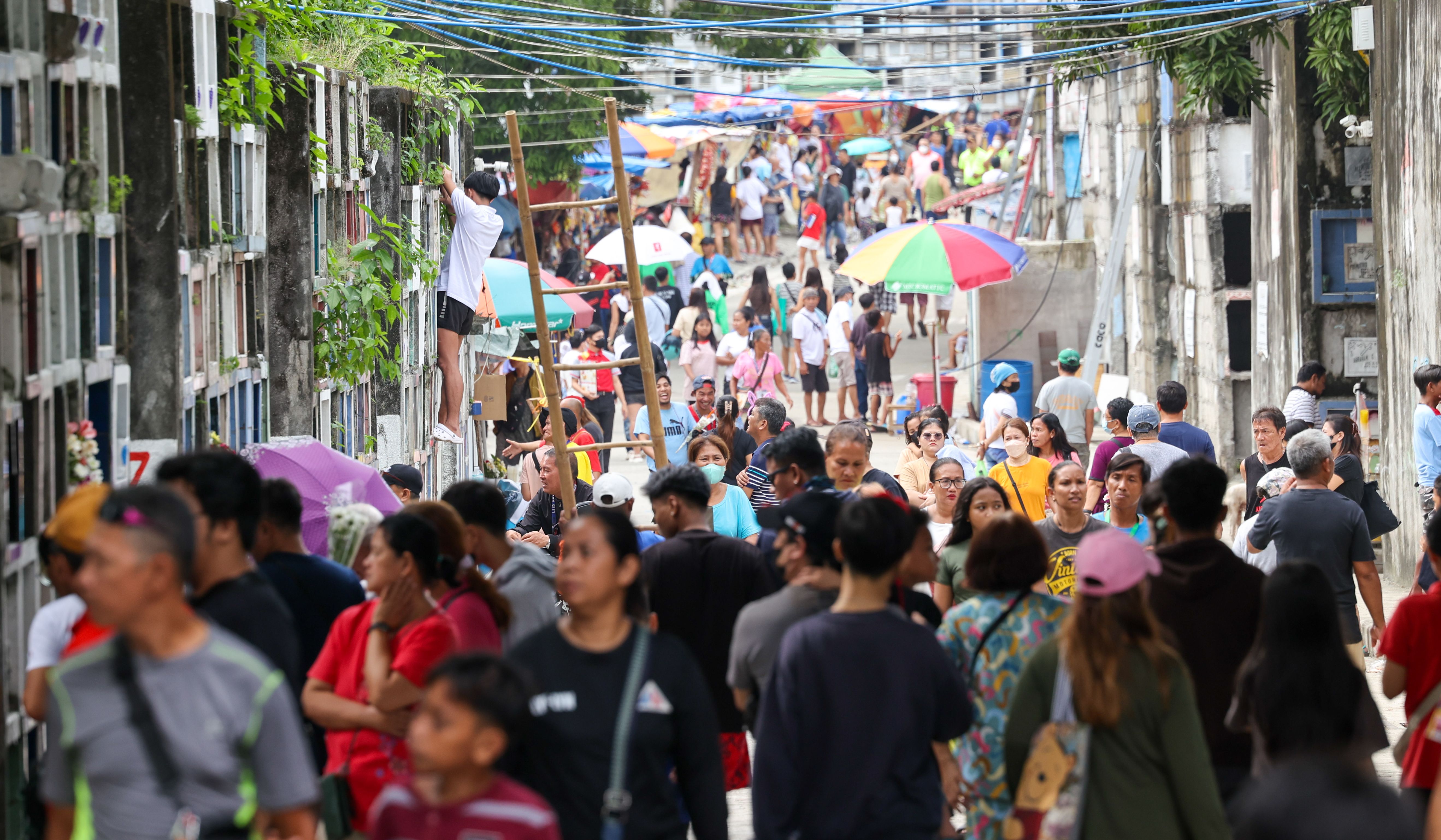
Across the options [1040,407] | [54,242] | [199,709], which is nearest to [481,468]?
[1040,407]

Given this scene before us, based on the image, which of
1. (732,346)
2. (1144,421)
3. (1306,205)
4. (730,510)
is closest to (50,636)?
(730,510)

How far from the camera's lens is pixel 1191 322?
21.3 metres

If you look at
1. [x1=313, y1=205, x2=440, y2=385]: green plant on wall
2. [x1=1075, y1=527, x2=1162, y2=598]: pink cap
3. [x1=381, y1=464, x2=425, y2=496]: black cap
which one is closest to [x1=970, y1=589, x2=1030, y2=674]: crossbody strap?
[x1=1075, y1=527, x2=1162, y2=598]: pink cap

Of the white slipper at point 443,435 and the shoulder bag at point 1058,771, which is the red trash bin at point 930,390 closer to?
the white slipper at point 443,435

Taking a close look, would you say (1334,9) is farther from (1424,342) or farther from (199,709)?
(199,709)

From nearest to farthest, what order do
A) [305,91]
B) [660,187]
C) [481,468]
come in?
[305,91] → [481,468] → [660,187]

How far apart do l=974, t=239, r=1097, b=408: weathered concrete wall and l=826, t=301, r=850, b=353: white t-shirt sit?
171cm

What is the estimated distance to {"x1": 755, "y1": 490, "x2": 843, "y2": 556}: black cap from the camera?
541 centimetres

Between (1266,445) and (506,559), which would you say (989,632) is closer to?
(506,559)

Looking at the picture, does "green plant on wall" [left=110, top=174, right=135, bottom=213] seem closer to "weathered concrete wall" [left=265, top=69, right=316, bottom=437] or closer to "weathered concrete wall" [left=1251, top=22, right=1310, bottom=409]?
"weathered concrete wall" [left=265, top=69, right=316, bottom=437]

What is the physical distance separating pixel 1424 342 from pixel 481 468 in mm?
8269

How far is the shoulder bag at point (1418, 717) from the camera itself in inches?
202

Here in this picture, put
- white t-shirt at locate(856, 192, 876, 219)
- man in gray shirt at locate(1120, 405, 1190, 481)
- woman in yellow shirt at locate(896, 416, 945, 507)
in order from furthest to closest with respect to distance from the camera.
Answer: white t-shirt at locate(856, 192, 876, 219) → woman in yellow shirt at locate(896, 416, 945, 507) → man in gray shirt at locate(1120, 405, 1190, 481)

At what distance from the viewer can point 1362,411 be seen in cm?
1575
